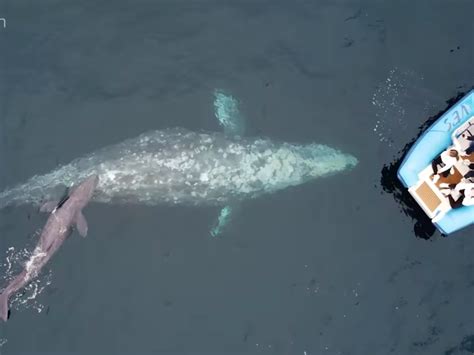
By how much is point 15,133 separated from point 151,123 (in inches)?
199

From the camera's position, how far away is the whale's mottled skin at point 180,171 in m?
22.6

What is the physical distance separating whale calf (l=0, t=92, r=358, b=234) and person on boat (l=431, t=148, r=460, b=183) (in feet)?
9.50

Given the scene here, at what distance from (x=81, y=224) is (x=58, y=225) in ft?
2.58

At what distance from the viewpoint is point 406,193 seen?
23781 millimetres

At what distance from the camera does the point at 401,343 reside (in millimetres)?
21891

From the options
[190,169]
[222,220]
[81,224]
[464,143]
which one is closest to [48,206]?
[81,224]

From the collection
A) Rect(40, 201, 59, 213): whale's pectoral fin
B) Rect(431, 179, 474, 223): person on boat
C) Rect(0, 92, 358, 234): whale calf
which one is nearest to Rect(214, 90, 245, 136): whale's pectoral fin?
Rect(0, 92, 358, 234): whale calf

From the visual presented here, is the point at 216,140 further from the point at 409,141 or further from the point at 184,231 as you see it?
the point at 409,141

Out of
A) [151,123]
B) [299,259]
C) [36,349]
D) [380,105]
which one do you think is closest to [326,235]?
[299,259]

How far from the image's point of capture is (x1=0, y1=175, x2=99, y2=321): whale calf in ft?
71.2

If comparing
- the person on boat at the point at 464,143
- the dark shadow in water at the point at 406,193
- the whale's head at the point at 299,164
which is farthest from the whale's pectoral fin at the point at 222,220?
the person on boat at the point at 464,143

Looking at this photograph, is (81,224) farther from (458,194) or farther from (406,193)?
(458,194)

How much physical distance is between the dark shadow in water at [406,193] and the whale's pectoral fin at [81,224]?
35.6 ft

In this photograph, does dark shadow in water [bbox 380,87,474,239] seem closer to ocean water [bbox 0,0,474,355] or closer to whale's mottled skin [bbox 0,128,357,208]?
ocean water [bbox 0,0,474,355]
